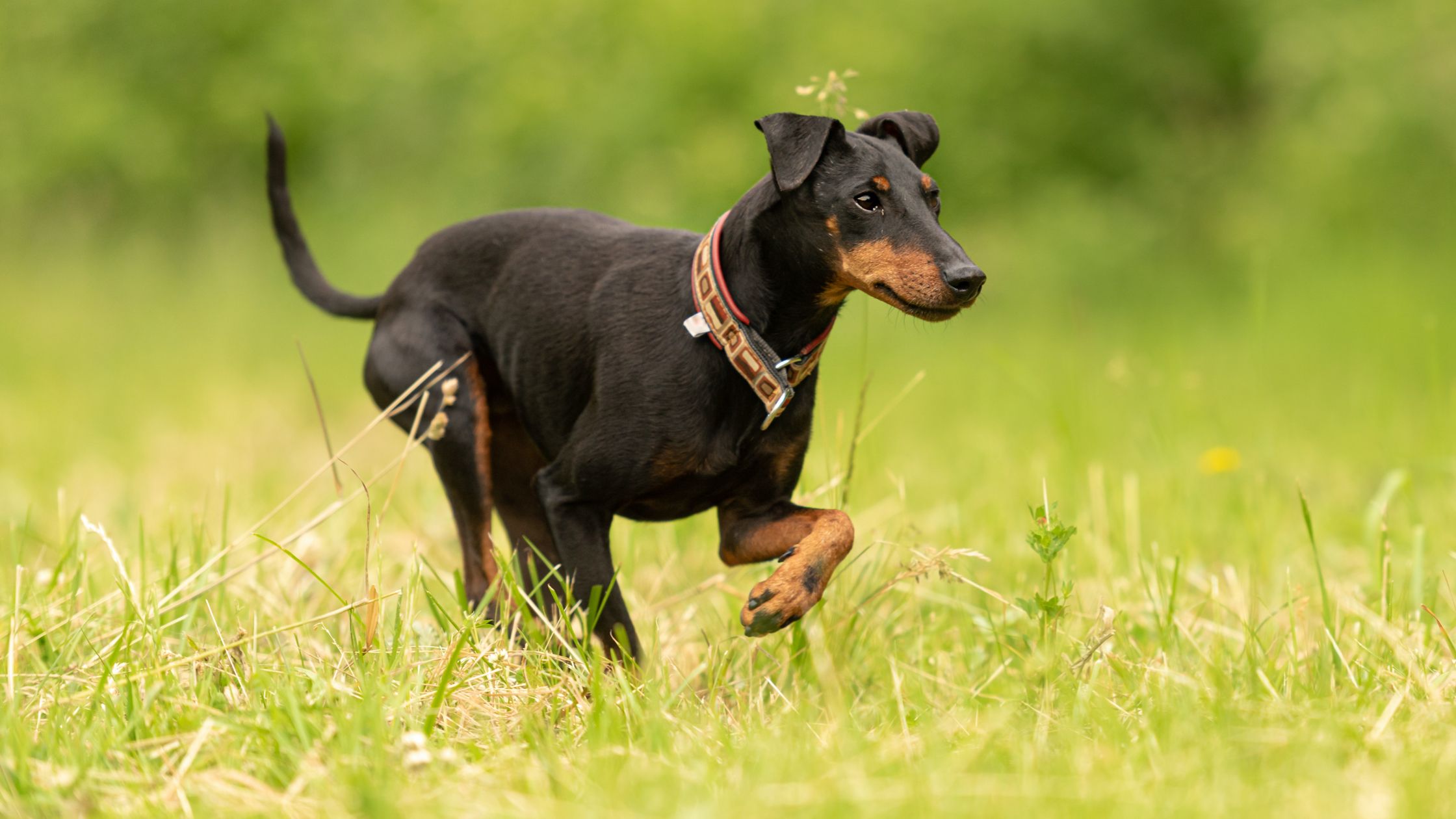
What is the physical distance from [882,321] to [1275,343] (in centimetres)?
298

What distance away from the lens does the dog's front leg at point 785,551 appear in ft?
10.2

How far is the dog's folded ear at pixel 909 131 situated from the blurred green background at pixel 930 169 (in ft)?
3.92

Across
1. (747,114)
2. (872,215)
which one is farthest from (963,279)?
(747,114)

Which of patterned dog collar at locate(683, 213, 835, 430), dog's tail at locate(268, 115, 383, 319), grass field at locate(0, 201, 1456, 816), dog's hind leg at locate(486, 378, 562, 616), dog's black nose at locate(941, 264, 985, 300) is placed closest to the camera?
grass field at locate(0, 201, 1456, 816)

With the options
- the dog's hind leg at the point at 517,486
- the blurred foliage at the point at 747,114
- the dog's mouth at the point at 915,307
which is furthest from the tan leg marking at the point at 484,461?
the blurred foliage at the point at 747,114

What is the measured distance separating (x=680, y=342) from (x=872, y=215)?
540 mm

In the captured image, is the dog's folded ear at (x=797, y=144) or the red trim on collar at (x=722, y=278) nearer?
the dog's folded ear at (x=797, y=144)

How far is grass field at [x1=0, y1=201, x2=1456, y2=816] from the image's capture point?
2.43 meters

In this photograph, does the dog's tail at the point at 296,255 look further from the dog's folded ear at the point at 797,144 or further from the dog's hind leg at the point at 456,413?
the dog's folded ear at the point at 797,144

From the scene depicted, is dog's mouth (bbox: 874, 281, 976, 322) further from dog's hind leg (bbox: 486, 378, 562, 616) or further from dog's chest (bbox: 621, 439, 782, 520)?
dog's hind leg (bbox: 486, 378, 562, 616)

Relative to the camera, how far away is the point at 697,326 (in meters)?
3.31

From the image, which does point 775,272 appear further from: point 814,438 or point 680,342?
point 814,438

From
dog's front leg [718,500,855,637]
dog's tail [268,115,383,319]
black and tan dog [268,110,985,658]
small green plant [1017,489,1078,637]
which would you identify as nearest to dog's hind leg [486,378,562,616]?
black and tan dog [268,110,985,658]

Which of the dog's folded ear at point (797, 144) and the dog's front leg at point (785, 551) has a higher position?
the dog's folded ear at point (797, 144)
